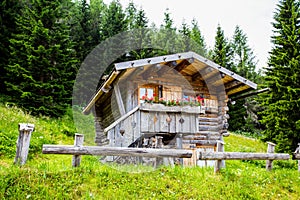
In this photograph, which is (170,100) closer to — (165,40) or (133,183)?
(133,183)

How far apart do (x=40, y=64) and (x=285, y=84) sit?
58.4 feet

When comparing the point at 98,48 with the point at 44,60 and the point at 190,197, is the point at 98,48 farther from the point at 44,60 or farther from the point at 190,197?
the point at 190,197

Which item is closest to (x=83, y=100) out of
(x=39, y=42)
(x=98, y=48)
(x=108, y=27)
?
(x=98, y=48)

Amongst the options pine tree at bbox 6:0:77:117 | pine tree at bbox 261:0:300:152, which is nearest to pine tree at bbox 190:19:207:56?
pine tree at bbox 261:0:300:152

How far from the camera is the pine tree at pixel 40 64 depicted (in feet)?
62.2

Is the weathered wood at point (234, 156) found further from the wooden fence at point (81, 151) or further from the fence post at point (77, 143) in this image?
the fence post at point (77, 143)

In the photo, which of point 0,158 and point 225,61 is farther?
point 225,61

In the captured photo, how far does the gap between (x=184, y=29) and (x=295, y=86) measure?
24470 mm

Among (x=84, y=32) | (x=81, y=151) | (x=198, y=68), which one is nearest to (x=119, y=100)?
(x=198, y=68)

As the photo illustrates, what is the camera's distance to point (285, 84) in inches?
804

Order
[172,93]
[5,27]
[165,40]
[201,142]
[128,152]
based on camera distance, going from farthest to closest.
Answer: [165,40], [5,27], [201,142], [172,93], [128,152]

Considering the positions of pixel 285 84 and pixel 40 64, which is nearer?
pixel 40 64

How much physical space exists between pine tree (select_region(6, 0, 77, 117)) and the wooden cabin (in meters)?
5.02

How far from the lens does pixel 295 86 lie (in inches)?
792
